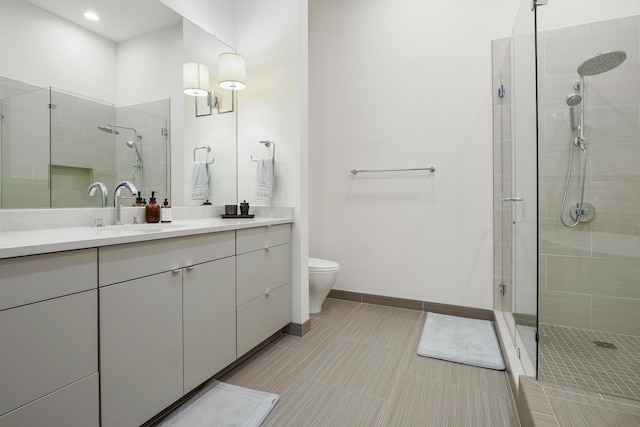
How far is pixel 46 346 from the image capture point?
0.91 metres

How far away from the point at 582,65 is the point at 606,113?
1.05 ft

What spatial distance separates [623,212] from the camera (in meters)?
1.86

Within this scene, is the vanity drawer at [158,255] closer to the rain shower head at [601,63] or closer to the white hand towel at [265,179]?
the white hand towel at [265,179]

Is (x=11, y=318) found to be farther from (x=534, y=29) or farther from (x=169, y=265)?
(x=534, y=29)

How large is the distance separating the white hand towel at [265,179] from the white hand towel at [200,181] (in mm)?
384

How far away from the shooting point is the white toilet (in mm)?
2479

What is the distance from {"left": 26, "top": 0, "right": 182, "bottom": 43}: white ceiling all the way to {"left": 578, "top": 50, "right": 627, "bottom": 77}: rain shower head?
2.52 meters

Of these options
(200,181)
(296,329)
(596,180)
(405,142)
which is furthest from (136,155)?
(596,180)

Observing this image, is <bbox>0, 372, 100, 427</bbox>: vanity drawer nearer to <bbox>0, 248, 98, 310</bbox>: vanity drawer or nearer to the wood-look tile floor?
<bbox>0, 248, 98, 310</bbox>: vanity drawer

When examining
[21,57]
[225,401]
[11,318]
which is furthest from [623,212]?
[21,57]

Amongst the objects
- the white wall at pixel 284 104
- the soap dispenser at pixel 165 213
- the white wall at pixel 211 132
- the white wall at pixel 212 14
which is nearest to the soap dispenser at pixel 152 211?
the soap dispenser at pixel 165 213

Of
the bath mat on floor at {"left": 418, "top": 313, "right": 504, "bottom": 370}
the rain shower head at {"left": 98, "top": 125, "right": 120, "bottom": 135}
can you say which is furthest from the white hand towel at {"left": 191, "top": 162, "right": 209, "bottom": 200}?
the bath mat on floor at {"left": 418, "top": 313, "right": 504, "bottom": 370}

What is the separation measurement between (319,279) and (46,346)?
1.76 meters

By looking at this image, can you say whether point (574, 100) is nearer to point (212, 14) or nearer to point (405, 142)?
point (405, 142)
